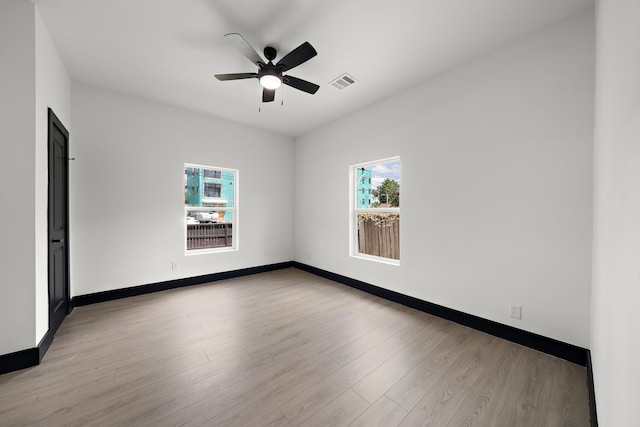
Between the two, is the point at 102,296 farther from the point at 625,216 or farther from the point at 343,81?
the point at 625,216

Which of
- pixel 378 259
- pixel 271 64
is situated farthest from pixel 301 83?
pixel 378 259

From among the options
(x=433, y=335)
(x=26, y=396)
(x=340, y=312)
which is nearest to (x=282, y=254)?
(x=340, y=312)

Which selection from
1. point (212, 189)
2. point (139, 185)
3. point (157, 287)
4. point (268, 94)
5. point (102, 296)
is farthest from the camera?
point (212, 189)

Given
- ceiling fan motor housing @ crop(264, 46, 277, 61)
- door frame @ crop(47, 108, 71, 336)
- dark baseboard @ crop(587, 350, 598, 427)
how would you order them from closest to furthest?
1. dark baseboard @ crop(587, 350, 598, 427)
2. door frame @ crop(47, 108, 71, 336)
3. ceiling fan motor housing @ crop(264, 46, 277, 61)

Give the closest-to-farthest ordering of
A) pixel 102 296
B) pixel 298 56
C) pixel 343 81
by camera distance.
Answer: pixel 298 56 → pixel 343 81 → pixel 102 296

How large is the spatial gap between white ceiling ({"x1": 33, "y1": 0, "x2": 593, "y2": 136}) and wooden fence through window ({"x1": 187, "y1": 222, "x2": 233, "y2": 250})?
7.74 feet

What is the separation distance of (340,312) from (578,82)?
3120 millimetres

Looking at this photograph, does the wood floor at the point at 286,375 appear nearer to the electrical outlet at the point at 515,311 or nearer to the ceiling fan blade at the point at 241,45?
the electrical outlet at the point at 515,311

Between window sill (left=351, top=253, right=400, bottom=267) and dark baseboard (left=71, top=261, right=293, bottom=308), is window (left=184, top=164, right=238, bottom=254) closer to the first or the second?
dark baseboard (left=71, top=261, right=293, bottom=308)

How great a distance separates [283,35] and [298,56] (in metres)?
0.31

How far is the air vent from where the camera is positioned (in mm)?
2941

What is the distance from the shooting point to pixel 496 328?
7.89ft

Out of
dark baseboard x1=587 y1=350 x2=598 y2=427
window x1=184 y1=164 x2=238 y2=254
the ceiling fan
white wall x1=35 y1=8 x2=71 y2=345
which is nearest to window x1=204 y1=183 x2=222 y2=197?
window x1=184 y1=164 x2=238 y2=254

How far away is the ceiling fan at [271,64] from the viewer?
6.68 ft
